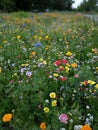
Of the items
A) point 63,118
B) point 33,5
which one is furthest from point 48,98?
point 33,5

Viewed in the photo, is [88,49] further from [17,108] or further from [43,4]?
[43,4]

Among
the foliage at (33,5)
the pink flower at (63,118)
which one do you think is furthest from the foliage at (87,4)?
the pink flower at (63,118)

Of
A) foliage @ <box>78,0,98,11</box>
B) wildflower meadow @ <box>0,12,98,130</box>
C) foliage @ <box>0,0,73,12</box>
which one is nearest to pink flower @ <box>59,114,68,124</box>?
wildflower meadow @ <box>0,12,98,130</box>

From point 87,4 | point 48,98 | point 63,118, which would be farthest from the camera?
point 87,4

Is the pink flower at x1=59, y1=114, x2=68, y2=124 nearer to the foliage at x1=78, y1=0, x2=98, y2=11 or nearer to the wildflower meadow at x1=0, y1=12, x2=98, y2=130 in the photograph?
the wildflower meadow at x1=0, y1=12, x2=98, y2=130

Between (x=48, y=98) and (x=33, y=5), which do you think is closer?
(x=48, y=98)

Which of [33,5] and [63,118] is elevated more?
[63,118]

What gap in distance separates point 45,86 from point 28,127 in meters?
0.50

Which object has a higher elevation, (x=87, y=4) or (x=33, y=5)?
(x=33, y=5)

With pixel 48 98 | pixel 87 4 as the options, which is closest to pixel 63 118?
pixel 48 98

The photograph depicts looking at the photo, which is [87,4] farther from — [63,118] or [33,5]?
[63,118]

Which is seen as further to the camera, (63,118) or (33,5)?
(33,5)

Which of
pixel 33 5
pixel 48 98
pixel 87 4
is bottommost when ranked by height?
pixel 87 4

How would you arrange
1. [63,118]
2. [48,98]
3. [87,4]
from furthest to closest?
[87,4] < [48,98] < [63,118]
